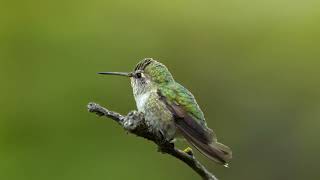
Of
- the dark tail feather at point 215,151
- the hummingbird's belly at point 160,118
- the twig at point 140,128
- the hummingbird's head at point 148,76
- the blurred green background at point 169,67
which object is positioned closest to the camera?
the twig at point 140,128

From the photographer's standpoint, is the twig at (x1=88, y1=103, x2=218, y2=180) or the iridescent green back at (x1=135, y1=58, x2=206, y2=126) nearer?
the twig at (x1=88, y1=103, x2=218, y2=180)

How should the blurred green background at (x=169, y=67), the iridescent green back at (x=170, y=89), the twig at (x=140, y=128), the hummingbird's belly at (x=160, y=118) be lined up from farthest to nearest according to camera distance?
the blurred green background at (x=169, y=67)
the iridescent green back at (x=170, y=89)
the hummingbird's belly at (x=160, y=118)
the twig at (x=140, y=128)

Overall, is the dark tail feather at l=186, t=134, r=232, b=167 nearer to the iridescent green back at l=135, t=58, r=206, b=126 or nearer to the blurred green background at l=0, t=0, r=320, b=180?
the iridescent green back at l=135, t=58, r=206, b=126

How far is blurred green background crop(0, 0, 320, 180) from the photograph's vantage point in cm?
987

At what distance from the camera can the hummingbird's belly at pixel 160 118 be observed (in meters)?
3.77

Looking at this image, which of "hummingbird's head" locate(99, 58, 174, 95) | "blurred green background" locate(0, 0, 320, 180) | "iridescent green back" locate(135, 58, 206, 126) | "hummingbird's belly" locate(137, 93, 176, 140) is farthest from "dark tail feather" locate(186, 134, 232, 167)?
"blurred green background" locate(0, 0, 320, 180)

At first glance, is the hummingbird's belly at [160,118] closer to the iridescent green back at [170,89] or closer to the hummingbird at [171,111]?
the hummingbird at [171,111]

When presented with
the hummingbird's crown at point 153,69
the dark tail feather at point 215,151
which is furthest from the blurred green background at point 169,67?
the dark tail feather at point 215,151

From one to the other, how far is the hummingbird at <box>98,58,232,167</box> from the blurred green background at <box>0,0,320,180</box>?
180 inches

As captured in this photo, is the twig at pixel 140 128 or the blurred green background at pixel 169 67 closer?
the twig at pixel 140 128

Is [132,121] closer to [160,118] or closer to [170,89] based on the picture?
[160,118]

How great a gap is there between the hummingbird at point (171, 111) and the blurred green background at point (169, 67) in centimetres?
458
